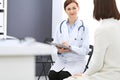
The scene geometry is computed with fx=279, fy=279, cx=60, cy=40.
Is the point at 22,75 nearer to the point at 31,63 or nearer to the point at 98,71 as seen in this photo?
the point at 31,63

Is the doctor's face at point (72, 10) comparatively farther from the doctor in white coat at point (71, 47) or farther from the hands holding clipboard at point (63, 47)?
the hands holding clipboard at point (63, 47)

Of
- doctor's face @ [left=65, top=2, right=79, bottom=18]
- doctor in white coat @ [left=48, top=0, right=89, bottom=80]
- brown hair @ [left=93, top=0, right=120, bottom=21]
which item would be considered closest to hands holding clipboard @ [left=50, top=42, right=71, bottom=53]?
doctor in white coat @ [left=48, top=0, right=89, bottom=80]

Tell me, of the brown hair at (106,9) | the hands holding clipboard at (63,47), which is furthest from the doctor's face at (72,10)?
the brown hair at (106,9)

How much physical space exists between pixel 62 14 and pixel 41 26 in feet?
1.35

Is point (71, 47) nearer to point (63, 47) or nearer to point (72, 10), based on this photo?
point (63, 47)

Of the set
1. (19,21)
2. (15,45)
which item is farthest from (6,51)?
(19,21)

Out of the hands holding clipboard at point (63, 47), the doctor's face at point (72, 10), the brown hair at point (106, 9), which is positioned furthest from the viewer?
the doctor's face at point (72, 10)

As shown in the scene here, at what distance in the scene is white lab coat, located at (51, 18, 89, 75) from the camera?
270 cm

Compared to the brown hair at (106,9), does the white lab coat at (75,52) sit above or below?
below

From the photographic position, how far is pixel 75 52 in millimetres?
2684

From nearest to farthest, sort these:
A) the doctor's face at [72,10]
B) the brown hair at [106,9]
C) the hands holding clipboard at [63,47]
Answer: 1. the brown hair at [106,9]
2. the hands holding clipboard at [63,47]
3. the doctor's face at [72,10]

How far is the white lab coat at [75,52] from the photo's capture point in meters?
2.70

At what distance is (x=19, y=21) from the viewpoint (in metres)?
4.17

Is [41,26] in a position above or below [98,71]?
above
